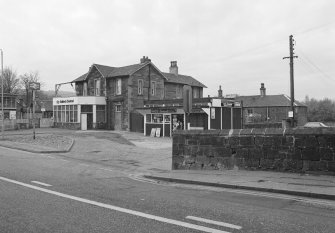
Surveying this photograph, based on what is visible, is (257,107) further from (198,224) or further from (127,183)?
(198,224)

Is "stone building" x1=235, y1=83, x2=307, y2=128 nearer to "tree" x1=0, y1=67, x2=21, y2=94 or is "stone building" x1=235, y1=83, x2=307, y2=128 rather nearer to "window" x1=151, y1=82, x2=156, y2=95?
"window" x1=151, y1=82, x2=156, y2=95

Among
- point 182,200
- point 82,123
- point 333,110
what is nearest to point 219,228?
point 182,200

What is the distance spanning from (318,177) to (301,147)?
42.8 inches

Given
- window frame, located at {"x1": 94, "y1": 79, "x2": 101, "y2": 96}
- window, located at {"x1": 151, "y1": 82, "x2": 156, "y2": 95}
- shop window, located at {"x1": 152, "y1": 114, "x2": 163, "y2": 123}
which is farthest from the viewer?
window frame, located at {"x1": 94, "y1": 79, "x2": 101, "y2": 96}

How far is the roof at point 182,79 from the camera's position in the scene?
170 feet

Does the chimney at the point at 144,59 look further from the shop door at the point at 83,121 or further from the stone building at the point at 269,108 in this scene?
the stone building at the point at 269,108

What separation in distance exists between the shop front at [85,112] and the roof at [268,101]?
931 inches

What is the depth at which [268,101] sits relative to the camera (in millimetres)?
61969

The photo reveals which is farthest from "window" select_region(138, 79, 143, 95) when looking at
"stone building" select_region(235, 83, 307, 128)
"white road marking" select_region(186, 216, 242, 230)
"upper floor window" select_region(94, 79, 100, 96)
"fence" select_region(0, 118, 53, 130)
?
"white road marking" select_region(186, 216, 242, 230)

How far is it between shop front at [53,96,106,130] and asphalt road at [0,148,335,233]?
3590 cm

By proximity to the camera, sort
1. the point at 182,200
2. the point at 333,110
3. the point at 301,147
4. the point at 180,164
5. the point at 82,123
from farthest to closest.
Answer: the point at 333,110
the point at 82,123
the point at 180,164
the point at 301,147
the point at 182,200

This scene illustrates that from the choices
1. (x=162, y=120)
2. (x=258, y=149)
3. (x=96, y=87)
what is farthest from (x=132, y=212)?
(x=96, y=87)

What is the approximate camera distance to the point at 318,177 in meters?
10.8

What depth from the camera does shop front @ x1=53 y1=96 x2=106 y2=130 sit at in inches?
1813
